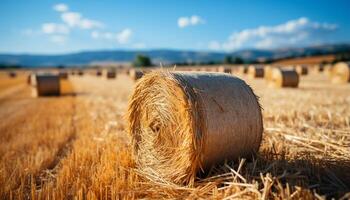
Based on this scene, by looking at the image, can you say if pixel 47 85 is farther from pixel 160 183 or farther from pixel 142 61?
pixel 142 61

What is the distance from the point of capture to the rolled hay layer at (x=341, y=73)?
2109cm

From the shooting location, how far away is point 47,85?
1886cm

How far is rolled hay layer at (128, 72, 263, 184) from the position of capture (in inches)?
172

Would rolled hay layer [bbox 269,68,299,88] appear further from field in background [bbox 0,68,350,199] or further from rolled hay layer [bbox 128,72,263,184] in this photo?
rolled hay layer [bbox 128,72,263,184]

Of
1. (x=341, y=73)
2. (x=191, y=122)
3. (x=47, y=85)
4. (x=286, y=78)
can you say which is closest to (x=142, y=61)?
(x=341, y=73)

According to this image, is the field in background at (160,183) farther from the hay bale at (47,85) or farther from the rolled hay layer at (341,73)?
the rolled hay layer at (341,73)

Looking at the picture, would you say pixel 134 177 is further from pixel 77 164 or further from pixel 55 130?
pixel 55 130

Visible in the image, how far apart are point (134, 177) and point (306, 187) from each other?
2.12 m

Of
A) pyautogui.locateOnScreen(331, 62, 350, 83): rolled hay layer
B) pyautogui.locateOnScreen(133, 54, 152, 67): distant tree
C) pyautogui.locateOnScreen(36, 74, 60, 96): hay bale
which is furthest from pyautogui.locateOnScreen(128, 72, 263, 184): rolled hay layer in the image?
pyautogui.locateOnScreen(133, 54, 152, 67): distant tree

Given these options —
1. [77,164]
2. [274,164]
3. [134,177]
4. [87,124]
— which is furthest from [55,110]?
[274,164]

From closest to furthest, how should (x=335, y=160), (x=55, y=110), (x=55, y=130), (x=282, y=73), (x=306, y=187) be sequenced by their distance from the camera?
1. (x=306, y=187)
2. (x=335, y=160)
3. (x=55, y=130)
4. (x=55, y=110)
5. (x=282, y=73)

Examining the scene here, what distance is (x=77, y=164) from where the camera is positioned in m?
5.57

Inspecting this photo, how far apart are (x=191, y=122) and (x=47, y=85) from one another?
52.2 feet

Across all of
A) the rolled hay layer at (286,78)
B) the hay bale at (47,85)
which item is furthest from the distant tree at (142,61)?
the rolled hay layer at (286,78)
